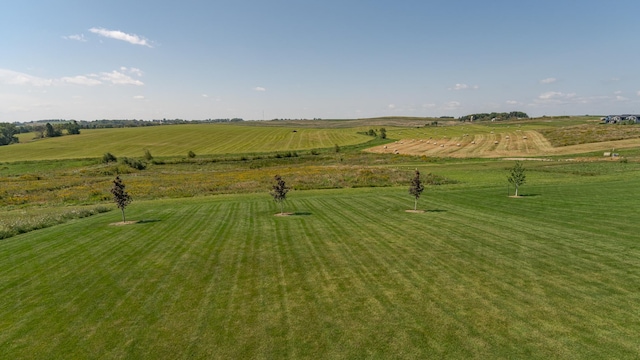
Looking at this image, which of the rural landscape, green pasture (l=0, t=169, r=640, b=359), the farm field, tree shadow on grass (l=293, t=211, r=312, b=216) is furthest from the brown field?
tree shadow on grass (l=293, t=211, r=312, b=216)

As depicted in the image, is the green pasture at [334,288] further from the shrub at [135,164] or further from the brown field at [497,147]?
the shrub at [135,164]

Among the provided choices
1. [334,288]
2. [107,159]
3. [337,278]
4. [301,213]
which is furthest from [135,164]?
[334,288]

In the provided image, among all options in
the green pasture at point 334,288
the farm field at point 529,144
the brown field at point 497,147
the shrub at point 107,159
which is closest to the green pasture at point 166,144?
the shrub at point 107,159

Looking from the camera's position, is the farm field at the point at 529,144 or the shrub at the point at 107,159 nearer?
the farm field at the point at 529,144

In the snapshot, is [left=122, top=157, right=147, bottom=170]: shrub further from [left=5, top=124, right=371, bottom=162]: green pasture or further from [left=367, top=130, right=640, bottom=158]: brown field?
[left=367, top=130, right=640, bottom=158]: brown field

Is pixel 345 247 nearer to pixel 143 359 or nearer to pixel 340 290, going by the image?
pixel 340 290

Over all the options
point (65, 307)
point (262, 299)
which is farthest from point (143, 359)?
point (65, 307)
